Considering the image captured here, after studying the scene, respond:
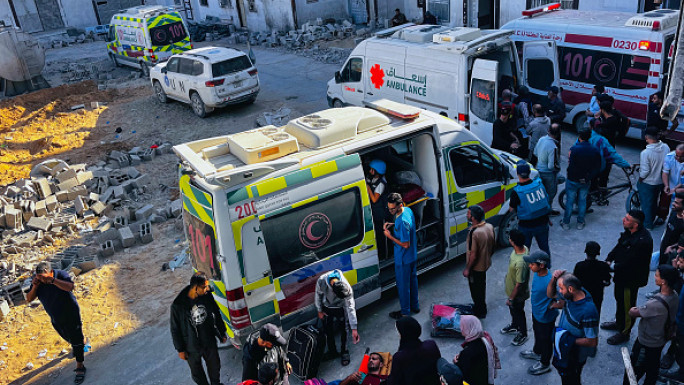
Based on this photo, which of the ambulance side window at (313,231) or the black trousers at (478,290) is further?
the black trousers at (478,290)

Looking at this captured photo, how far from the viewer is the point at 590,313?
492cm

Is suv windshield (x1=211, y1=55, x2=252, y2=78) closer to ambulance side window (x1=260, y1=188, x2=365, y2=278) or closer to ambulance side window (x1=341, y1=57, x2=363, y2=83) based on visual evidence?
ambulance side window (x1=341, y1=57, x2=363, y2=83)

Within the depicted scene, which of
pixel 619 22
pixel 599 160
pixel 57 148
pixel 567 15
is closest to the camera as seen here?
pixel 599 160

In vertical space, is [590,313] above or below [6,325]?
above

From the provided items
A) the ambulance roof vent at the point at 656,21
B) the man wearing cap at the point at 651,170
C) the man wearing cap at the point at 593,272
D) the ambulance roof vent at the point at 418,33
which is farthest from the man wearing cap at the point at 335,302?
the ambulance roof vent at the point at 656,21

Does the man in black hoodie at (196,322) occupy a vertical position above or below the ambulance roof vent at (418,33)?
below

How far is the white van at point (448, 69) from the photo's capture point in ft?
34.4

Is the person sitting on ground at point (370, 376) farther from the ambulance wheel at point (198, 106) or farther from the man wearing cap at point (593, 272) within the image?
the ambulance wheel at point (198, 106)

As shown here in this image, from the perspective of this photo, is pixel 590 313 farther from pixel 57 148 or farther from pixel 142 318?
pixel 57 148

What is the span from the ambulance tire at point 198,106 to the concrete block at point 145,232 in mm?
6635

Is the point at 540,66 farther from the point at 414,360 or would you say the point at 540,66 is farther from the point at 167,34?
the point at 167,34

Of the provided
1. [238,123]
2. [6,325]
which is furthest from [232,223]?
[238,123]

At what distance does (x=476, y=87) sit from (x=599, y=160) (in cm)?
299

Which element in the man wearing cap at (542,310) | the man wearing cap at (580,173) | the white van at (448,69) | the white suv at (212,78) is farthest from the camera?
the white suv at (212,78)
